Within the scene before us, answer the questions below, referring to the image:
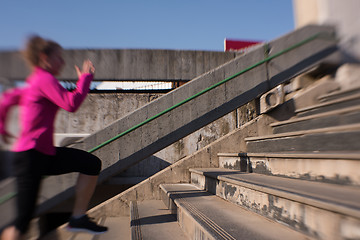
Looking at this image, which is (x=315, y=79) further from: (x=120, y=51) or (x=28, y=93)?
(x=28, y=93)

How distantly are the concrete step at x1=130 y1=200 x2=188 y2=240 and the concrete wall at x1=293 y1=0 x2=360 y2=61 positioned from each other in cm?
354

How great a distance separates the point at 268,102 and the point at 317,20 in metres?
1.85

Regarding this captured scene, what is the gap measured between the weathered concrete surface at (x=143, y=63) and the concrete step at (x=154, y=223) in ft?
7.03

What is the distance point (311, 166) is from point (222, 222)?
0.79 m

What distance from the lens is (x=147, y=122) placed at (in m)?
2.95

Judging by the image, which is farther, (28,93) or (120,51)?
(120,51)

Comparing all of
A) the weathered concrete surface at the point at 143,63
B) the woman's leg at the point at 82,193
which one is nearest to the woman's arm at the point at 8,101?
the woman's leg at the point at 82,193

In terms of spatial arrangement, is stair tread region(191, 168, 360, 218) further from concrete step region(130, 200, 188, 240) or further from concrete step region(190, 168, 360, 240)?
concrete step region(130, 200, 188, 240)

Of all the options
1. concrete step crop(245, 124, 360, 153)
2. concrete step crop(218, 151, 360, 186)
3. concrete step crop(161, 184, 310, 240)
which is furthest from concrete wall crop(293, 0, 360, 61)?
concrete step crop(161, 184, 310, 240)

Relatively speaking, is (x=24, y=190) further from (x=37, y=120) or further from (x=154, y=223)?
(x=154, y=223)

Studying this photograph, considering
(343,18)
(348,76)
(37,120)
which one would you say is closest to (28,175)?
(37,120)

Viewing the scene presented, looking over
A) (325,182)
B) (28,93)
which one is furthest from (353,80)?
(28,93)

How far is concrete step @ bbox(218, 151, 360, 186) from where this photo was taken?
4.92 feet

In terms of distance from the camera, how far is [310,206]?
1.28m
